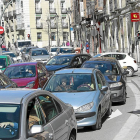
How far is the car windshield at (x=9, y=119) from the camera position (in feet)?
17.5

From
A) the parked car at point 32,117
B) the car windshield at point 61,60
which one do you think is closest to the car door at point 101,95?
the parked car at point 32,117

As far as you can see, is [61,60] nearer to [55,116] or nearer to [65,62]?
[65,62]

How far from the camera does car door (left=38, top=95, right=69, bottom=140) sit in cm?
607

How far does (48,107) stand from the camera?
6336mm

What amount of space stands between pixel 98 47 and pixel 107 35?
18.4 ft

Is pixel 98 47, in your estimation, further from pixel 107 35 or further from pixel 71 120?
pixel 71 120

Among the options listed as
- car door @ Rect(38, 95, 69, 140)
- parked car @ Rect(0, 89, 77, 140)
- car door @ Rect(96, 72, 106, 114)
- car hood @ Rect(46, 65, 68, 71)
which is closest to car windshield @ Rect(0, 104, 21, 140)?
parked car @ Rect(0, 89, 77, 140)

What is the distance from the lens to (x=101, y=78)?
38.3 feet

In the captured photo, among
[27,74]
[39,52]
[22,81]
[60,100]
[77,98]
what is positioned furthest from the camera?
[39,52]

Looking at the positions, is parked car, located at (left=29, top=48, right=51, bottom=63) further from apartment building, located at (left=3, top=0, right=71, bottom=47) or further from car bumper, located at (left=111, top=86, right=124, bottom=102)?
apartment building, located at (left=3, top=0, right=71, bottom=47)

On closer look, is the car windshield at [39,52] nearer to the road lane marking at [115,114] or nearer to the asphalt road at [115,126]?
the asphalt road at [115,126]

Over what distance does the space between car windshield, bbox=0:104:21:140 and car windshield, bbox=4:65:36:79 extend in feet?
33.5

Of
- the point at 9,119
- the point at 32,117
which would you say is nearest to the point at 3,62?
the point at 32,117

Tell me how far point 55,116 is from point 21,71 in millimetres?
9910
